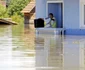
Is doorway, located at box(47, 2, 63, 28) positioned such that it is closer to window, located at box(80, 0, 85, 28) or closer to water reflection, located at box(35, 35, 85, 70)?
window, located at box(80, 0, 85, 28)

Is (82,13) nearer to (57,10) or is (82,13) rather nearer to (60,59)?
(57,10)

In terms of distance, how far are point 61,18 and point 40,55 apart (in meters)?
11.6

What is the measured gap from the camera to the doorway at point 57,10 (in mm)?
23756

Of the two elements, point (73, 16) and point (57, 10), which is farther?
point (57, 10)

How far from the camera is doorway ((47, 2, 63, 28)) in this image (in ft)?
77.9

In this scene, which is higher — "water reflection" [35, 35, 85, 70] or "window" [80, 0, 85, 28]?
"window" [80, 0, 85, 28]

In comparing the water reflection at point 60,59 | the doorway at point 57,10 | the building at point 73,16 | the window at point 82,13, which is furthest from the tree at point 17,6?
the water reflection at point 60,59

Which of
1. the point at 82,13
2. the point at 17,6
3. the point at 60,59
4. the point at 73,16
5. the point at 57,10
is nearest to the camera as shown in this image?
the point at 60,59

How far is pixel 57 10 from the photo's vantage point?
24.3m

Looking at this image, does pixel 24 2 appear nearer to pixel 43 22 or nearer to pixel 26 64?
pixel 43 22

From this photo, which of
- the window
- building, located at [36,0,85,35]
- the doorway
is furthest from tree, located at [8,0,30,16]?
the window

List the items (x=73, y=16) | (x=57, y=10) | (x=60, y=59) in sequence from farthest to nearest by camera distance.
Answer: (x=57, y=10) < (x=73, y=16) < (x=60, y=59)

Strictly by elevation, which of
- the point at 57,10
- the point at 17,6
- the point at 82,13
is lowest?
the point at 82,13

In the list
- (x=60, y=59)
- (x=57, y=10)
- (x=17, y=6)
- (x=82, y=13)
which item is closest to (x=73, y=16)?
(x=82, y=13)
